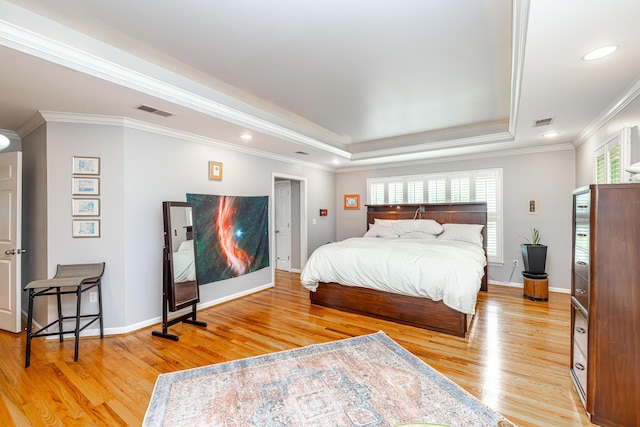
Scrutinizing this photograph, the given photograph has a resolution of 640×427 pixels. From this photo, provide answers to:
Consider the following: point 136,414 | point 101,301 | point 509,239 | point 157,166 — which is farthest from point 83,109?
point 509,239

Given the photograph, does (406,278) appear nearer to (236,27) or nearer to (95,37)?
(236,27)

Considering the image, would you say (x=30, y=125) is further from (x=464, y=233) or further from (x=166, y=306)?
(x=464, y=233)

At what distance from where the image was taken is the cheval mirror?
10.7 feet

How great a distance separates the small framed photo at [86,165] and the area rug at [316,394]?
2.27 meters

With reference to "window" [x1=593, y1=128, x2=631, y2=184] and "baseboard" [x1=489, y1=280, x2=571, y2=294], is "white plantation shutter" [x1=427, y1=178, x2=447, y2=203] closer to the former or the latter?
"baseboard" [x1=489, y1=280, x2=571, y2=294]

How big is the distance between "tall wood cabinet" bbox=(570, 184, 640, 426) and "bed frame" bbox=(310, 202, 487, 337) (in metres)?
1.31

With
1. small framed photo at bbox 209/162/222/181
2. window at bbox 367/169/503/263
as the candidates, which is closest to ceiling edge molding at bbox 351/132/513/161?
window at bbox 367/169/503/263

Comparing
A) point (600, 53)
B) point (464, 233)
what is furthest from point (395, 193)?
point (600, 53)

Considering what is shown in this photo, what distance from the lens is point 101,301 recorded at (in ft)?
10.2

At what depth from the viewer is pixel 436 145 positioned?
493 cm

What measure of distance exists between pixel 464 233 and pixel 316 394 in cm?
377

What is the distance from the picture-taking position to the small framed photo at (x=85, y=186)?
313cm

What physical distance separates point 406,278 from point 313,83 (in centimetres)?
235

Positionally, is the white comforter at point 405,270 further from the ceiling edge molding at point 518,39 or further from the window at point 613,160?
the ceiling edge molding at point 518,39
